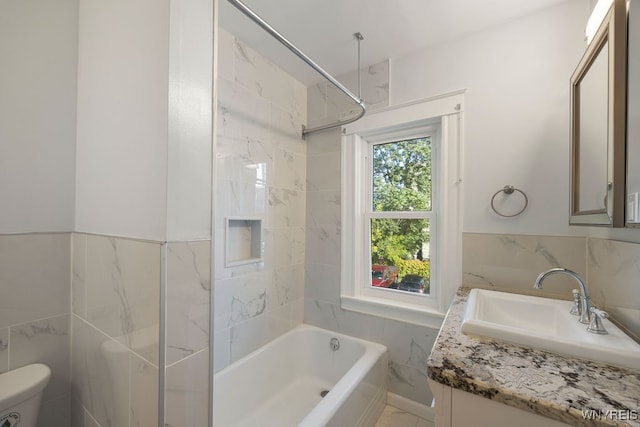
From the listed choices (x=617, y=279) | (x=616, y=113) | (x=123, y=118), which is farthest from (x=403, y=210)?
(x=123, y=118)

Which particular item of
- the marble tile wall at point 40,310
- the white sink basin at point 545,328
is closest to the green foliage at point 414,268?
the white sink basin at point 545,328

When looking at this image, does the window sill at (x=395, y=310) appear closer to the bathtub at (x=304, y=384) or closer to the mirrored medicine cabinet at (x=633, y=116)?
the bathtub at (x=304, y=384)

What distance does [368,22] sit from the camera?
5.16ft

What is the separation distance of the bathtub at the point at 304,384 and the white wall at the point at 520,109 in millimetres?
1168

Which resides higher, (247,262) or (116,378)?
(247,262)

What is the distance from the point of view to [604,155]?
924 millimetres

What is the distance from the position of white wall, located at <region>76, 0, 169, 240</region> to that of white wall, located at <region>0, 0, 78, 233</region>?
0.05m

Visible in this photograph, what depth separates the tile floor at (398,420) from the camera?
1736mm

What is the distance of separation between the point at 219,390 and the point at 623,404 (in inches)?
69.5

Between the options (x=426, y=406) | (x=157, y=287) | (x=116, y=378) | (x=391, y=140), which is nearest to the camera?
(x=157, y=287)

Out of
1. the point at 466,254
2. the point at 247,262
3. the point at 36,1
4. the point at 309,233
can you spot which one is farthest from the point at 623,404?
the point at 36,1

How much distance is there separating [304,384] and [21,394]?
5.35 ft

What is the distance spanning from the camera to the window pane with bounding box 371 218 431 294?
6.42 ft

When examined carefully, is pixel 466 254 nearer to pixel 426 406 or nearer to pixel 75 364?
pixel 426 406
